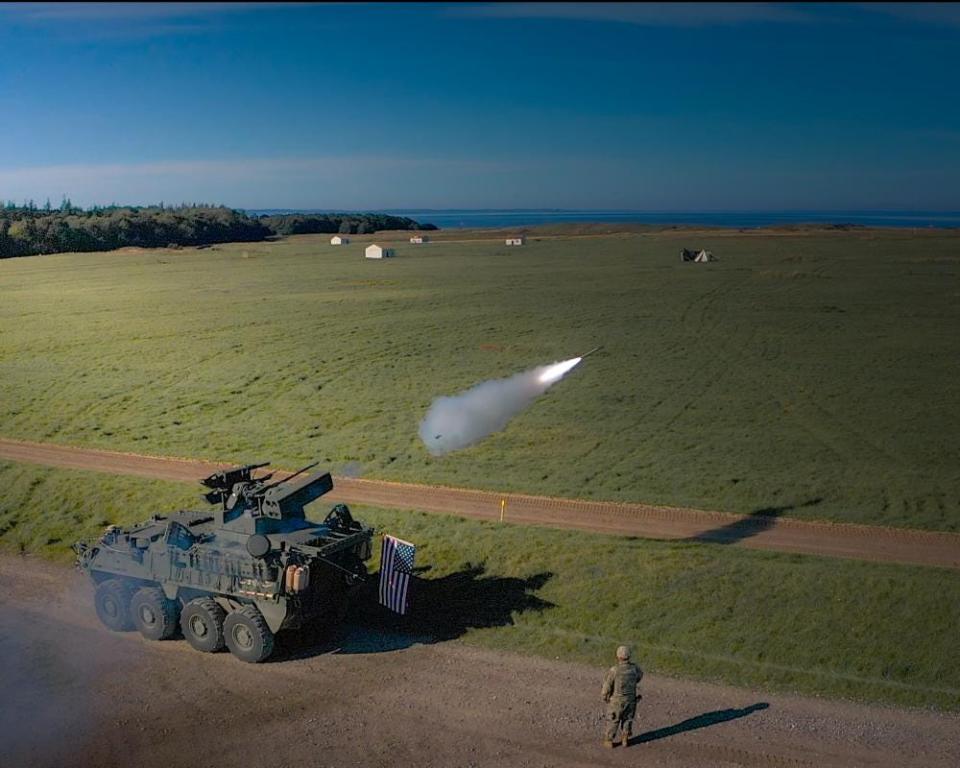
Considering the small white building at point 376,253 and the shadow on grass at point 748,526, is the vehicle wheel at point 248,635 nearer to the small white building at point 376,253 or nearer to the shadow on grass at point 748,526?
the shadow on grass at point 748,526

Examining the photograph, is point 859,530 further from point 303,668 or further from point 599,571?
point 303,668

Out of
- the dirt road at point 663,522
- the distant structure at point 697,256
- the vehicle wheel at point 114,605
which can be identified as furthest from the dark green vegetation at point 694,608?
the distant structure at point 697,256

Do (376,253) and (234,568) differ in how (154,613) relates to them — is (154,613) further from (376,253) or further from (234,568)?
(376,253)

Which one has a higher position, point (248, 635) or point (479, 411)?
point (479, 411)

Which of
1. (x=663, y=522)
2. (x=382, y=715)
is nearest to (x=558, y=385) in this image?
(x=663, y=522)

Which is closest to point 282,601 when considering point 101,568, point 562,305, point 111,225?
point 101,568

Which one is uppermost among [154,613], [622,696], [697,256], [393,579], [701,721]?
[697,256]
